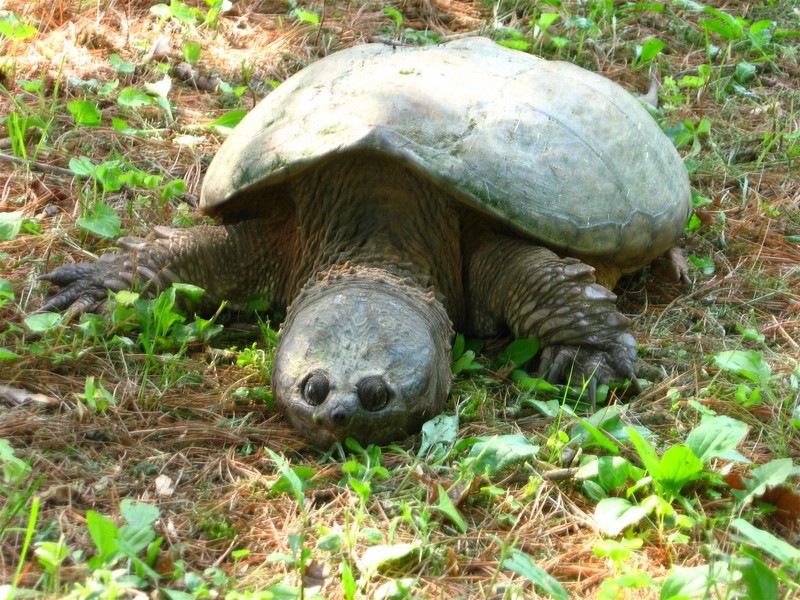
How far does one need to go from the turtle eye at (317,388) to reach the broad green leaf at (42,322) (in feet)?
3.55

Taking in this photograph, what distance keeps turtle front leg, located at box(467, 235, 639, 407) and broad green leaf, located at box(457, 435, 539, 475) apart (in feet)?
2.25

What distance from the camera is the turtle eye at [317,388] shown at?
3.17 meters

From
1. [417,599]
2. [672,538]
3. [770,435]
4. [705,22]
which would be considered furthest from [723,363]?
[705,22]

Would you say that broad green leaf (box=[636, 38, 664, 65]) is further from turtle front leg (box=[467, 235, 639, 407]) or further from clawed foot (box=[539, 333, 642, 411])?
clawed foot (box=[539, 333, 642, 411])

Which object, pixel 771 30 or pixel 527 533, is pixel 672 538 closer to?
pixel 527 533

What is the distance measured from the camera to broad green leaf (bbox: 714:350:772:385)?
135 inches

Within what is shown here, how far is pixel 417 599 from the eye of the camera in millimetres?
2426

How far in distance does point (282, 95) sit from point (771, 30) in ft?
14.4

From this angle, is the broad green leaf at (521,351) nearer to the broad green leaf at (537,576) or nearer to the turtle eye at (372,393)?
the turtle eye at (372,393)

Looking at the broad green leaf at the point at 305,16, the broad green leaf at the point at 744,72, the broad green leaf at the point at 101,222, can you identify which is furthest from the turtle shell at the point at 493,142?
the broad green leaf at the point at 744,72

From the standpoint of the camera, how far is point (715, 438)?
9.50 feet

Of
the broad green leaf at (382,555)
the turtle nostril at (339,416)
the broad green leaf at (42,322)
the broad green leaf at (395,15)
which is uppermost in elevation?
the broad green leaf at (395,15)

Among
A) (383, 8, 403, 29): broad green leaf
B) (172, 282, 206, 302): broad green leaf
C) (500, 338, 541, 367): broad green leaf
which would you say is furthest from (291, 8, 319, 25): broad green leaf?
(500, 338, 541, 367): broad green leaf

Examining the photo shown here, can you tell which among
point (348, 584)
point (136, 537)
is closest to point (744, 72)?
point (348, 584)
